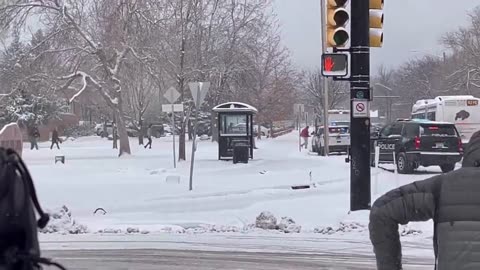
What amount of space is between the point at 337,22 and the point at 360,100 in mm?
1445

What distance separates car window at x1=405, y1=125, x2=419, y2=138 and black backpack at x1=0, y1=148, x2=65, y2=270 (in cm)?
2187

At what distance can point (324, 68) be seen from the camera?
39.9 ft

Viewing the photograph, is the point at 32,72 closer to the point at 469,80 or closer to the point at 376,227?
the point at 376,227

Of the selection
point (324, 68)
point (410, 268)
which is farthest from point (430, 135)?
point (410, 268)

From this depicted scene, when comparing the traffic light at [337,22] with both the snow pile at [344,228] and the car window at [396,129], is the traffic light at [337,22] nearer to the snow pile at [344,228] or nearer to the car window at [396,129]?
the snow pile at [344,228]

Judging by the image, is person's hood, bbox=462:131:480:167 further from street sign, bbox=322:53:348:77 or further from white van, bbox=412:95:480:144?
white van, bbox=412:95:480:144

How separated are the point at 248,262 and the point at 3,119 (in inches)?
2181

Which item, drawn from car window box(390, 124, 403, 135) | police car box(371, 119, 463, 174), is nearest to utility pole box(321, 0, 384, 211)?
police car box(371, 119, 463, 174)

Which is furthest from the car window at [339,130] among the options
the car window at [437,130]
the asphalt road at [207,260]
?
the asphalt road at [207,260]

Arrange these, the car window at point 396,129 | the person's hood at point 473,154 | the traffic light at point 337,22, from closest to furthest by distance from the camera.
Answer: the person's hood at point 473,154 → the traffic light at point 337,22 → the car window at point 396,129

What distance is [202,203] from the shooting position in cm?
1578

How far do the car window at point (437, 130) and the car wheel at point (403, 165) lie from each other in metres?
0.93

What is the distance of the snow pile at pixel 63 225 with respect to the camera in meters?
12.5

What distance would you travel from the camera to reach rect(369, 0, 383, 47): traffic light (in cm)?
1238
